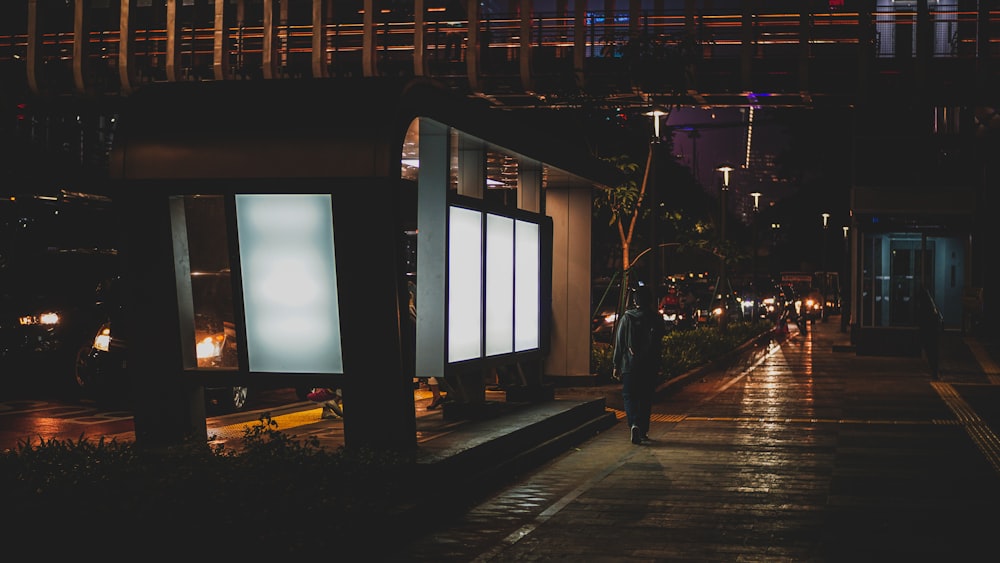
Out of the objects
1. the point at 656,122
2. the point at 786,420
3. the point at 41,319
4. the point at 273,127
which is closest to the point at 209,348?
the point at 273,127

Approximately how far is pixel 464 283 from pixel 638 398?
3114 mm

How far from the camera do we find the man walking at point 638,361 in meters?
13.8

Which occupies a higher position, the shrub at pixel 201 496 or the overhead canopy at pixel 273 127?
the overhead canopy at pixel 273 127

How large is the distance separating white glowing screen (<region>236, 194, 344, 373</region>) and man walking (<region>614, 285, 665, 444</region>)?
180 inches

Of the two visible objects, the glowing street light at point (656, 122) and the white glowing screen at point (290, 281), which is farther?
the glowing street light at point (656, 122)

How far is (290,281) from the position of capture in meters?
10.2

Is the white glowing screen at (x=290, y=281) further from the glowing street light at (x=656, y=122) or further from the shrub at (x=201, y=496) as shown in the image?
the glowing street light at (x=656, y=122)

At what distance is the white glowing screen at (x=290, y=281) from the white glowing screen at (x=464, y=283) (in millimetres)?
1411

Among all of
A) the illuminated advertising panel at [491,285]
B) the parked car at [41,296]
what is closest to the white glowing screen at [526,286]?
the illuminated advertising panel at [491,285]

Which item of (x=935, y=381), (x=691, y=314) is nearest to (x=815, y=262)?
(x=691, y=314)

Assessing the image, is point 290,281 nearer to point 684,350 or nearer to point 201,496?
point 201,496

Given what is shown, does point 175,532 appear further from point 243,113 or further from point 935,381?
point 935,381

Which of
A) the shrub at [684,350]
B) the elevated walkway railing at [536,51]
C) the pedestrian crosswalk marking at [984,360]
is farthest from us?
the elevated walkway railing at [536,51]

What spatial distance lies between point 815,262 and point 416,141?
76.1 metres
